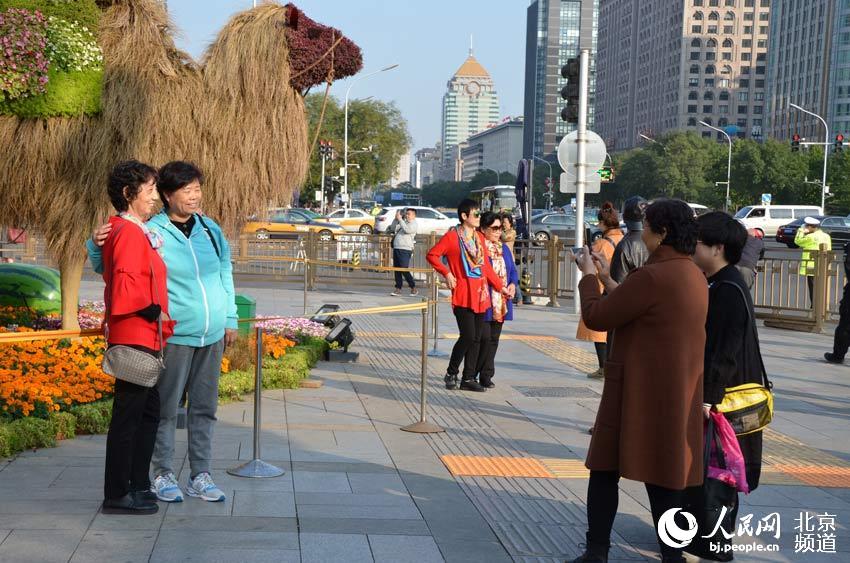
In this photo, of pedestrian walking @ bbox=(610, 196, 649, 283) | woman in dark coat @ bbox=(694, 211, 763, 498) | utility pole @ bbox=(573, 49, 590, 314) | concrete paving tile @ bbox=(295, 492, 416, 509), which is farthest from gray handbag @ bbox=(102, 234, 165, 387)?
utility pole @ bbox=(573, 49, 590, 314)

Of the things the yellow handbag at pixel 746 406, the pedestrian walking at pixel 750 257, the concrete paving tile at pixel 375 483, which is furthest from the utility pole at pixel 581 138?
the yellow handbag at pixel 746 406

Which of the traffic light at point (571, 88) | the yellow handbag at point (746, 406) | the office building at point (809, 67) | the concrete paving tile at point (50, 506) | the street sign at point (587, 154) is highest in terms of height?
the office building at point (809, 67)

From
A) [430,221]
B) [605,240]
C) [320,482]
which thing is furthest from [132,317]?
[430,221]

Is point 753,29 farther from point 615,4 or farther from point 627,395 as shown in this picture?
point 627,395

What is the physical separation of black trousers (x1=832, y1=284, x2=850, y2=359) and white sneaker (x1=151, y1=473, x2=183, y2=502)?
927cm

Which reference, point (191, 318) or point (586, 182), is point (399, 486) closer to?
point (191, 318)

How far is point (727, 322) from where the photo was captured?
5.09 m

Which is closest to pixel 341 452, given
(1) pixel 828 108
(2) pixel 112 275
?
(2) pixel 112 275

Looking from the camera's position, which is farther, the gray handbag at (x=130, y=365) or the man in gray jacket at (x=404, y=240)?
the man in gray jacket at (x=404, y=240)

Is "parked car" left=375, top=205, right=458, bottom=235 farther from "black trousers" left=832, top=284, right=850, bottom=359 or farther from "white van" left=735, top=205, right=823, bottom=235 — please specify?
"black trousers" left=832, top=284, right=850, bottom=359

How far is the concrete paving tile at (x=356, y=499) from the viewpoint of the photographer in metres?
5.91

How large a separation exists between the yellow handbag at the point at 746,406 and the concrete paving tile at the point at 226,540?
82.0 inches

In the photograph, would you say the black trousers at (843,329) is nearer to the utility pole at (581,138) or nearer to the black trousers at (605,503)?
the utility pole at (581,138)

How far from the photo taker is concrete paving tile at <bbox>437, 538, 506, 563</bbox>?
5047 mm
